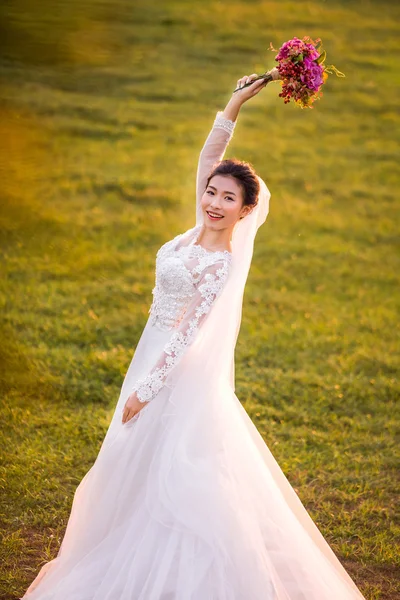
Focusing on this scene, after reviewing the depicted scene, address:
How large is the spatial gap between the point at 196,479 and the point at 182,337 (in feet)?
2.55

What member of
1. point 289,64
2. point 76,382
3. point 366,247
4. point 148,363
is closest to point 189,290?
point 148,363

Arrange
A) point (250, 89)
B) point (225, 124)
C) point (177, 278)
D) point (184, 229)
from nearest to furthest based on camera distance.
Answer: point (177, 278) < point (250, 89) < point (225, 124) < point (184, 229)

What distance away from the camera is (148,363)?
4.68 m

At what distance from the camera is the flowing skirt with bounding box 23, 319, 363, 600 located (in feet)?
13.7

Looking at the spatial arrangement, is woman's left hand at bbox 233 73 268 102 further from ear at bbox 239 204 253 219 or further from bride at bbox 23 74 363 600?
ear at bbox 239 204 253 219

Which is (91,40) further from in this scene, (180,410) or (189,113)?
(180,410)

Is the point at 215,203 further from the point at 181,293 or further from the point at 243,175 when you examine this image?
the point at 181,293

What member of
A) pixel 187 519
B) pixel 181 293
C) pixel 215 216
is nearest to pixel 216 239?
pixel 215 216

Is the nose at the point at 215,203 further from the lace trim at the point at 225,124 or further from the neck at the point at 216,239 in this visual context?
the lace trim at the point at 225,124

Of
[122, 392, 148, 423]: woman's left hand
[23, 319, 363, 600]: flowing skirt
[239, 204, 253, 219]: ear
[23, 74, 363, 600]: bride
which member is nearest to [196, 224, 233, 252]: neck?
[23, 74, 363, 600]: bride

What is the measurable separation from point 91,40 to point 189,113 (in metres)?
2.55

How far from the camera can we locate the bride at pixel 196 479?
4.20 meters

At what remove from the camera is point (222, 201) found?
4.57 m

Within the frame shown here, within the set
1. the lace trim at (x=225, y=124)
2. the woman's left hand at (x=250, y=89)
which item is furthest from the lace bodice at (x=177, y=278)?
the woman's left hand at (x=250, y=89)
